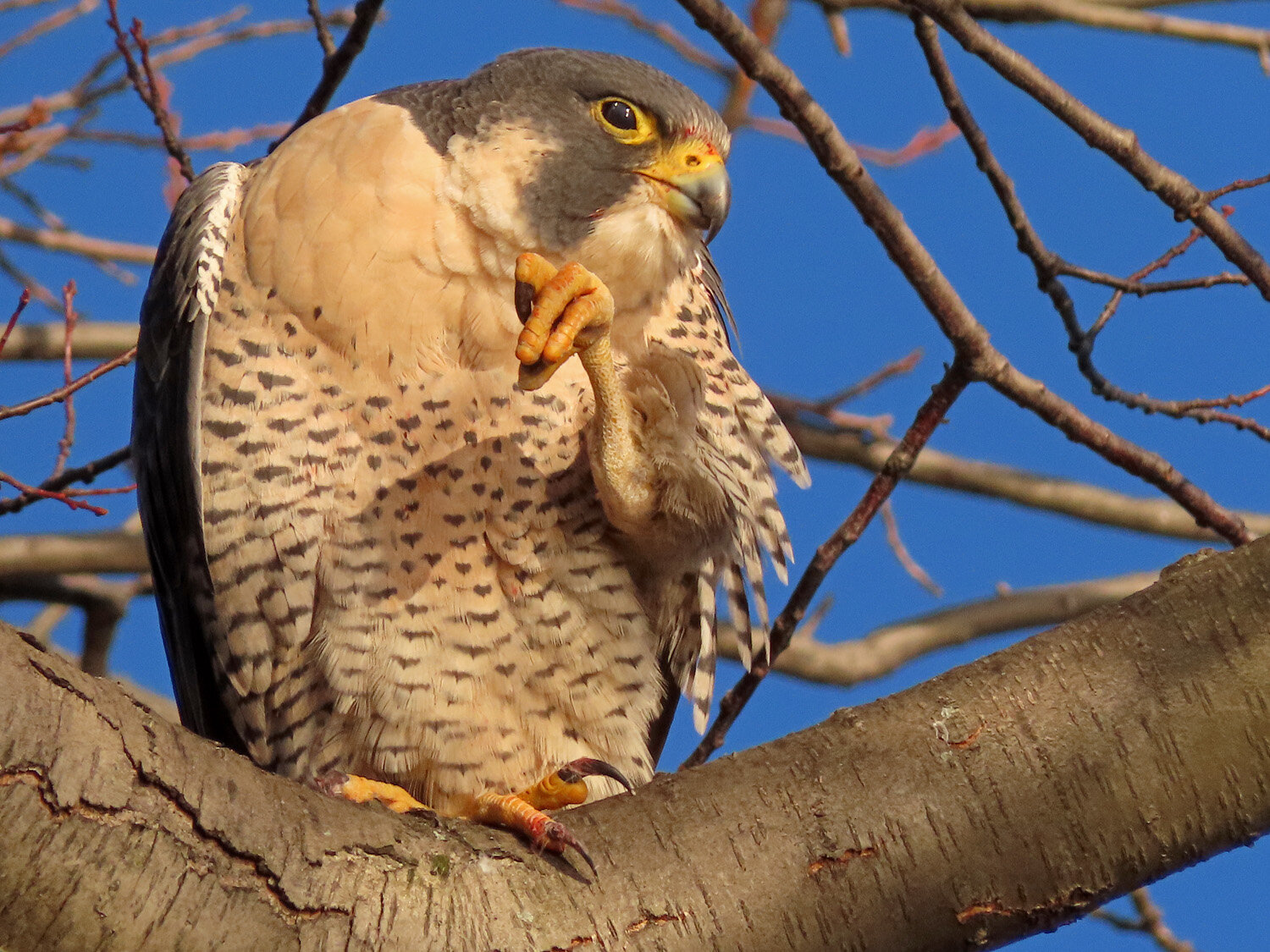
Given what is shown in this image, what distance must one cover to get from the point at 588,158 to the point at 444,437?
66cm

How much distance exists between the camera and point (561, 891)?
1.92 meters

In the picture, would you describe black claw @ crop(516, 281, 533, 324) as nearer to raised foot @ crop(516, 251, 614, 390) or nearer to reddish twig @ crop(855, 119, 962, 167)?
raised foot @ crop(516, 251, 614, 390)

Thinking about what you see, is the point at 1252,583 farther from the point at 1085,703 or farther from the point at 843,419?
the point at 843,419

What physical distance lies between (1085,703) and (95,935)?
1.36 metres

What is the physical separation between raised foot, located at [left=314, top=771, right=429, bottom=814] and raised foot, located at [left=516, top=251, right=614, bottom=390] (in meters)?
0.85

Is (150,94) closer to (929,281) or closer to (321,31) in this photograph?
(321,31)

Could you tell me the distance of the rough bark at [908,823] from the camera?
187 cm

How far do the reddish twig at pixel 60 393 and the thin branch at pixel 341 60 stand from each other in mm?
598

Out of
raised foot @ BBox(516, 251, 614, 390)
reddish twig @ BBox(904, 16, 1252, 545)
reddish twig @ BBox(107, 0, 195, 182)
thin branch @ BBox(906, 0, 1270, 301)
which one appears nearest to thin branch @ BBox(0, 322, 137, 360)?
reddish twig @ BBox(107, 0, 195, 182)

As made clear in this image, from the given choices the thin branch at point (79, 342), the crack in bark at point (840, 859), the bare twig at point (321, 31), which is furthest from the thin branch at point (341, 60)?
the crack in bark at point (840, 859)

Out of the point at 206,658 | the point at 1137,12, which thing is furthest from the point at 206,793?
the point at 1137,12

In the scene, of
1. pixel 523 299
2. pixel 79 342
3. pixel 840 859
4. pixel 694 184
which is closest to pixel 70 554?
pixel 79 342

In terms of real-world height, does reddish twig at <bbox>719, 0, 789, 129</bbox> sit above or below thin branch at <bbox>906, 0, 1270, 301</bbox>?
above

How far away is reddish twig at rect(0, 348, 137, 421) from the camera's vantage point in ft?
8.59
